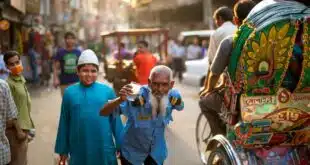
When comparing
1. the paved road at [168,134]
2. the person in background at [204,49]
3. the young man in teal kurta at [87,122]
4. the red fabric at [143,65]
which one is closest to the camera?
the young man in teal kurta at [87,122]

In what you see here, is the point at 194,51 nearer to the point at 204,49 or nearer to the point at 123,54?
the point at 204,49

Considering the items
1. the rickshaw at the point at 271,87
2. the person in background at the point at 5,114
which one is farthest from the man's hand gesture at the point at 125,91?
the person in background at the point at 5,114

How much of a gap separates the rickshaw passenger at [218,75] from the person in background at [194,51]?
12.1m

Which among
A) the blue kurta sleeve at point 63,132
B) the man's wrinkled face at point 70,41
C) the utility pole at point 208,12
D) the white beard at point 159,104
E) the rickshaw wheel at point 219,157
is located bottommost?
the rickshaw wheel at point 219,157

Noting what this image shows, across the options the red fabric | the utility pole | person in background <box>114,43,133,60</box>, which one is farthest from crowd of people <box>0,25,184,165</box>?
the utility pole

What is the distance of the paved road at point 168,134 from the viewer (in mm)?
6754

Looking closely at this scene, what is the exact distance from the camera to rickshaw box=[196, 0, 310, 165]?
12.5 feet

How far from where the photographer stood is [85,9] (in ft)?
199

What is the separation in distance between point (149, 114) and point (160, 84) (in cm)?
26

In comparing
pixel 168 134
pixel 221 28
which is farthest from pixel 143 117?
pixel 168 134

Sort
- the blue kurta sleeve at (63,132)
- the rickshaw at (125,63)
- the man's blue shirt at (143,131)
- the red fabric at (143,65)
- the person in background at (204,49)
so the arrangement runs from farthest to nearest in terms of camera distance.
→ 1. the person in background at (204,49)
2. the rickshaw at (125,63)
3. the red fabric at (143,65)
4. the blue kurta sleeve at (63,132)
5. the man's blue shirt at (143,131)

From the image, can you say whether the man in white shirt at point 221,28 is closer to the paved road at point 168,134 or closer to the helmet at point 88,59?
the paved road at point 168,134

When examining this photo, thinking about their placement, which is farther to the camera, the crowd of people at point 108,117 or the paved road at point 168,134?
the paved road at point 168,134

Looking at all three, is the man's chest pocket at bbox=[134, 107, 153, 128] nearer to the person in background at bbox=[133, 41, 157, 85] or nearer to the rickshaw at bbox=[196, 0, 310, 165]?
the rickshaw at bbox=[196, 0, 310, 165]
